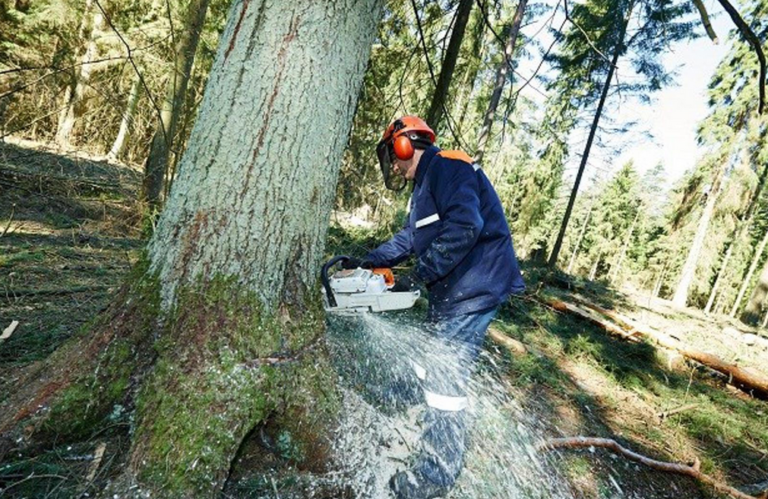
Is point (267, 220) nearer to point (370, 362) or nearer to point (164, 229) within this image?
point (164, 229)

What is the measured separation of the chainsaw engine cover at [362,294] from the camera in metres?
2.31

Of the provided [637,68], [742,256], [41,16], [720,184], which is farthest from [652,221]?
[41,16]

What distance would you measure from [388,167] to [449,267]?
0.89 meters

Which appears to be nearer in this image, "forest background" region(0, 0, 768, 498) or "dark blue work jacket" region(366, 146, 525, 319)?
"dark blue work jacket" region(366, 146, 525, 319)

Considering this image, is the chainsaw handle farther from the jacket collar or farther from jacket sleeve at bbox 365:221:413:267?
the jacket collar

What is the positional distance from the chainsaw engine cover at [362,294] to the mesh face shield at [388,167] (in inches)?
29.5

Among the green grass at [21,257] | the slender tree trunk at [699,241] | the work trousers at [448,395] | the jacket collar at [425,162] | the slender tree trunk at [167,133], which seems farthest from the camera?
the slender tree trunk at [699,241]

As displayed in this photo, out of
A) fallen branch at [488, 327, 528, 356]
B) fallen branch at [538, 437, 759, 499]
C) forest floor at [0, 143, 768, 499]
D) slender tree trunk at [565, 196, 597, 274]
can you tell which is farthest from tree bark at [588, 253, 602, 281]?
fallen branch at [538, 437, 759, 499]

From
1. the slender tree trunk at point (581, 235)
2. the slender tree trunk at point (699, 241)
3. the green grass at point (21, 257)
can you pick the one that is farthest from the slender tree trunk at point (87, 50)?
the slender tree trunk at point (581, 235)

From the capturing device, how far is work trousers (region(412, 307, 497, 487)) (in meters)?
2.27

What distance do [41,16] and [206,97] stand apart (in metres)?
10.4

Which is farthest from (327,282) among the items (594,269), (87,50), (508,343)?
(594,269)

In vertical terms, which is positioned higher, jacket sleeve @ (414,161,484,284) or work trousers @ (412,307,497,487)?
jacket sleeve @ (414,161,484,284)

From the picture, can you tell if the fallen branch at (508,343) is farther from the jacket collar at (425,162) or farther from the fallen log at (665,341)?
the jacket collar at (425,162)
